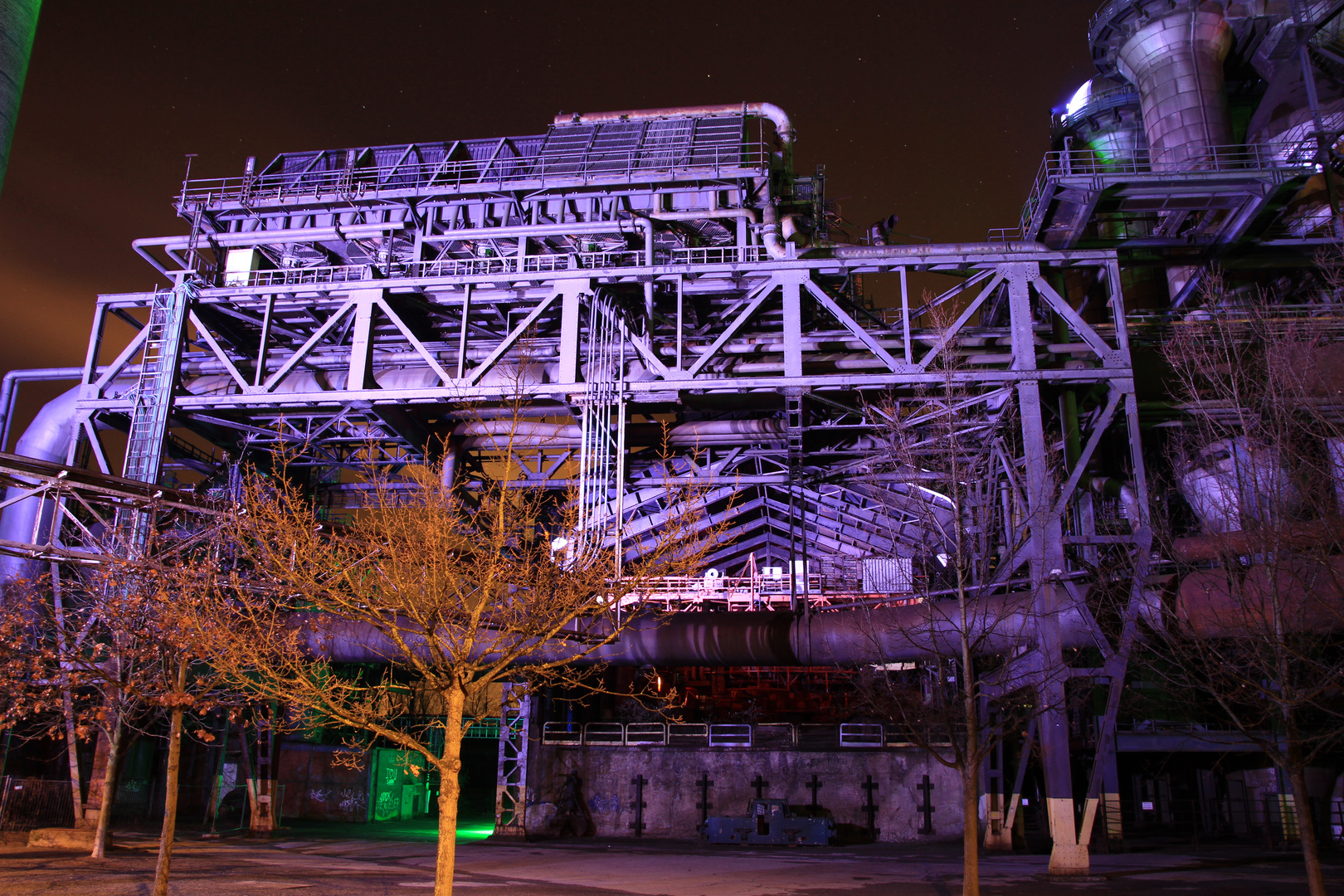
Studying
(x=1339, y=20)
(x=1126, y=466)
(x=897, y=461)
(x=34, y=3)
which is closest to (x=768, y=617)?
(x=897, y=461)

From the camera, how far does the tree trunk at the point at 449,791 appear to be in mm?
8191

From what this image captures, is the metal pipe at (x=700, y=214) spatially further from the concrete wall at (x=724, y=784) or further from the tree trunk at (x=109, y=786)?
the tree trunk at (x=109, y=786)

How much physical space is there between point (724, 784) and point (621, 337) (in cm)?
1324

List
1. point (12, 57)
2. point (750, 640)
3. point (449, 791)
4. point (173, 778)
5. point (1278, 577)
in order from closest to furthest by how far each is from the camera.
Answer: point (12, 57)
point (449, 791)
point (173, 778)
point (1278, 577)
point (750, 640)

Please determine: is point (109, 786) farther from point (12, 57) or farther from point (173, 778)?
point (12, 57)

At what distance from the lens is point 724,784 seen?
25094 millimetres

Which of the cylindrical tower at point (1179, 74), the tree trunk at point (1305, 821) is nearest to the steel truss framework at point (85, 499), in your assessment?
the tree trunk at point (1305, 821)

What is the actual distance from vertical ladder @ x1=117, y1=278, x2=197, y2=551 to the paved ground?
922 cm

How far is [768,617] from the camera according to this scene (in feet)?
68.9

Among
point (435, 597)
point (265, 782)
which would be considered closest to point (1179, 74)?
point (435, 597)

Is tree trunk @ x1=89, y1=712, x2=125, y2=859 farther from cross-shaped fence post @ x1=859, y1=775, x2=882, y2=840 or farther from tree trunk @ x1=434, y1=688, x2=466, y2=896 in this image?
cross-shaped fence post @ x1=859, y1=775, x2=882, y2=840

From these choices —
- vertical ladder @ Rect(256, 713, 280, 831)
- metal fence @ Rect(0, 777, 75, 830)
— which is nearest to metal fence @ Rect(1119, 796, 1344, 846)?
vertical ladder @ Rect(256, 713, 280, 831)

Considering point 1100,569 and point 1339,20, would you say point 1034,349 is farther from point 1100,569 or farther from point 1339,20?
A: point 1339,20

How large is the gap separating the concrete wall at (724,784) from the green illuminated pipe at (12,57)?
2412 centimetres
